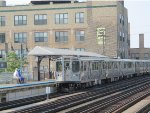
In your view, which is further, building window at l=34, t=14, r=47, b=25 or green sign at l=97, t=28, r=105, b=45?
building window at l=34, t=14, r=47, b=25

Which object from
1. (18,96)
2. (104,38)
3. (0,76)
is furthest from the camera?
(104,38)

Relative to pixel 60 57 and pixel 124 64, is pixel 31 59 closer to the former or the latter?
pixel 124 64

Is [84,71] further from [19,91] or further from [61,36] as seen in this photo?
[61,36]

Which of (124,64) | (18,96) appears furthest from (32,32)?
(18,96)

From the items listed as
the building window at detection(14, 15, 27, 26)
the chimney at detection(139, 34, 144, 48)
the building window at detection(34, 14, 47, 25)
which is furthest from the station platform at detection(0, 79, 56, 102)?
the chimney at detection(139, 34, 144, 48)

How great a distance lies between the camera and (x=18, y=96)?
2961 cm

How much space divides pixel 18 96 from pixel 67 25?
145 feet

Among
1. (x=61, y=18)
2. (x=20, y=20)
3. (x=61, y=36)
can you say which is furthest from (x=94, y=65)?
(x=20, y=20)

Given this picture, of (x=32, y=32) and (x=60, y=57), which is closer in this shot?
(x=60, y=57)

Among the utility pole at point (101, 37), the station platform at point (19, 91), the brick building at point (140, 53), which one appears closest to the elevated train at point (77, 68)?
the station platform at point (19, 91)

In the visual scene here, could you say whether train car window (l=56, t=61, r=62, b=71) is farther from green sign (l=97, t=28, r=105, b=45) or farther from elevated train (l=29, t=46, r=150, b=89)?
green sign (l=97, t=28, r=105, b=45)

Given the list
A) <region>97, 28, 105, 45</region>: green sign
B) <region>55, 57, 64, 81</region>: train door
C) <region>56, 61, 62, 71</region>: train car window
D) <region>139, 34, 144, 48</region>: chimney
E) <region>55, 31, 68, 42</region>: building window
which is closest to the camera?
<region>55, 57, 64, 81</region>: train door

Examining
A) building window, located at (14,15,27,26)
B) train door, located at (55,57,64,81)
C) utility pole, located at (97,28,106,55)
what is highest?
building window, located at (14,15,27,26)

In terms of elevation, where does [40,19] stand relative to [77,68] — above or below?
above
